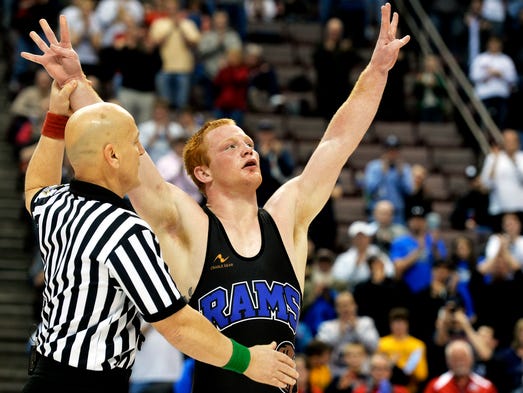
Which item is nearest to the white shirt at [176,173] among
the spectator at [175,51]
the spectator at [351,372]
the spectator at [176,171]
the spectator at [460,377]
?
the spectator at [176,171]

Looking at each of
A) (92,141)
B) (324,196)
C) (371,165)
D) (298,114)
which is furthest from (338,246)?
(92,141)

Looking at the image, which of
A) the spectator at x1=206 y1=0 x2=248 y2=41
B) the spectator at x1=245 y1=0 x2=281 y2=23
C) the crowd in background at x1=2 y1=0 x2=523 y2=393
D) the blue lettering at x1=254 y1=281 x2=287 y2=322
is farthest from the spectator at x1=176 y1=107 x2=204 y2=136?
the blue lettering at x1=254 y1=281 x2=287 y2=322

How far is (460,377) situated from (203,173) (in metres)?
5.50

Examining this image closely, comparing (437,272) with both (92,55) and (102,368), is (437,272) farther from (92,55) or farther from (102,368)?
(102,368)

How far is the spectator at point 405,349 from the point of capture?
11.0 metres

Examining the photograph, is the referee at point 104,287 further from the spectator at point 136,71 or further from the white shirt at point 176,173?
the spectator at point 136,71

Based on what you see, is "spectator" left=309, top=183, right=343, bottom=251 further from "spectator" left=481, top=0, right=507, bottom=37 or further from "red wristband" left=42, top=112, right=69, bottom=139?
"red wristband" left=42, top=112, right=69, bottom=139

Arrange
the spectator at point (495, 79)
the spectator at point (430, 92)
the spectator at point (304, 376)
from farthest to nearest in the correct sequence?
the spectator at point (430, 92)
the spectator at point (495, 79)
the spectator at point (304, 376)

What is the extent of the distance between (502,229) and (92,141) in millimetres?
9582

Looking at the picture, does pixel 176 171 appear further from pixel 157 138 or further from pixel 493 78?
pixel 493 78

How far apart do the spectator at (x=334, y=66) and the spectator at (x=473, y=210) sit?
243 cm

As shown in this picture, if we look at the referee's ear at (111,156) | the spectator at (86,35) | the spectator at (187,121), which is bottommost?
the spectator at (187,121)

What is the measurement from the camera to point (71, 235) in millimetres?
4551

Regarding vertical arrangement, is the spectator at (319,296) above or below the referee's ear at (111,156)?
below
